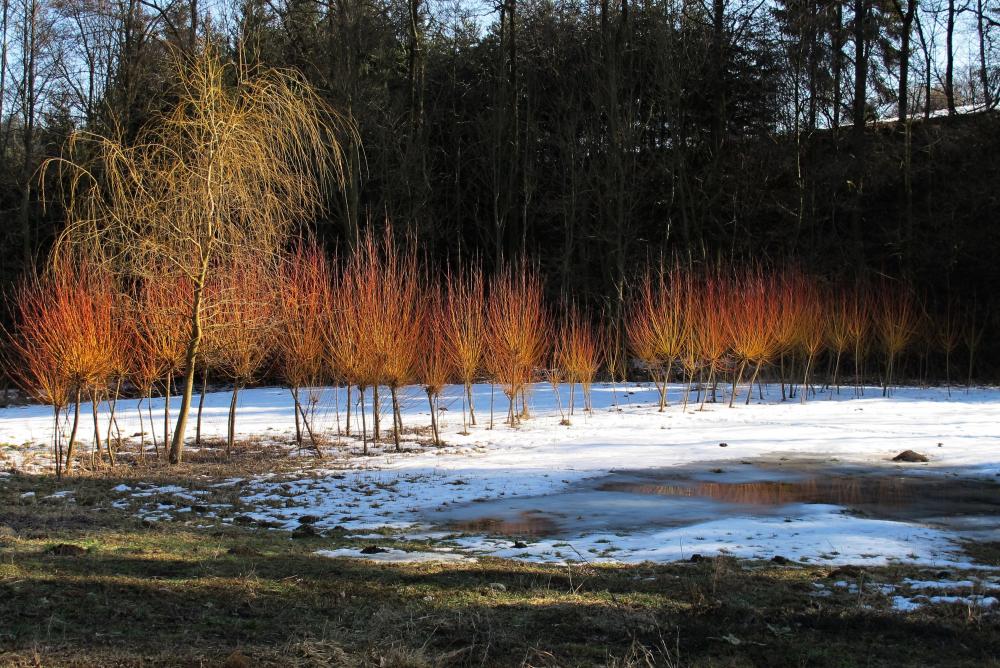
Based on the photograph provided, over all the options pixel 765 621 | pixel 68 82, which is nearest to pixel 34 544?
pixel 765 621

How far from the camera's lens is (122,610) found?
4902mm

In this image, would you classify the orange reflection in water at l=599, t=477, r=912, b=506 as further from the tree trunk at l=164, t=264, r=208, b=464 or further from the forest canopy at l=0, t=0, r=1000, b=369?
the forest canopy at l=0, t=0, r=1000, b=369

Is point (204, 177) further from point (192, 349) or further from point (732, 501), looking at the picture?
point (732, 501)

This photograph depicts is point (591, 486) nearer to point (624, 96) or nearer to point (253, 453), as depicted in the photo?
point (253, 453)

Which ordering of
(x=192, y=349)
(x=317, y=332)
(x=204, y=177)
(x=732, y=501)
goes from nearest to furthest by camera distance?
(x=732, y=501) → (x=204, y=177) → (x=192, y=349) → (x=317, y=332)

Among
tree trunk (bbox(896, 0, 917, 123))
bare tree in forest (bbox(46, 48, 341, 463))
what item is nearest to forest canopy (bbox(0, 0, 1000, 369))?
tree trunk (bbox(896, 0, 917, 123))

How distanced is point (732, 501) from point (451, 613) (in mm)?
6112

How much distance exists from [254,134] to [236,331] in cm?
291

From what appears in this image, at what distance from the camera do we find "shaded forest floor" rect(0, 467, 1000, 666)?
14.1 feet

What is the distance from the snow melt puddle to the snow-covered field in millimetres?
56

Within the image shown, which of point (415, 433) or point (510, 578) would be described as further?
point (415, 433)

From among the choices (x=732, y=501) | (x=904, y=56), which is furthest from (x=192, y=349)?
(x=904, y=56)

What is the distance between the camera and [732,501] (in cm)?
1037

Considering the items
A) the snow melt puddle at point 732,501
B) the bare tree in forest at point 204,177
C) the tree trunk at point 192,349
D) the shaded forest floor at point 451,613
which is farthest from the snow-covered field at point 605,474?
the bare tree in forest at point 204,177
